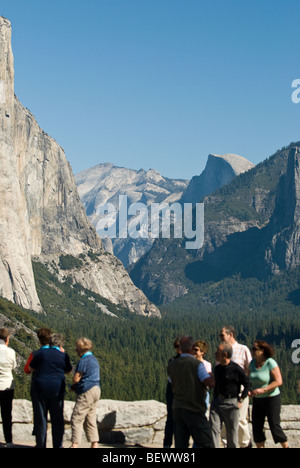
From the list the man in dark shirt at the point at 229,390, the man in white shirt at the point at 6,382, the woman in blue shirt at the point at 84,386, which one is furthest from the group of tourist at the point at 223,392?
the man in white shirt at the point at 6,382

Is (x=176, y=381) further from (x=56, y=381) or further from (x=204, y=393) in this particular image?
(x=56, y=381)

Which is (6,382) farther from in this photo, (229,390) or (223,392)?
(229,390)

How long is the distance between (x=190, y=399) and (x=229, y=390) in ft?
5.92

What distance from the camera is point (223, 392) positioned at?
73.2 ft

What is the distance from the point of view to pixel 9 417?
2441cm

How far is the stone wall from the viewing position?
27.0 meters

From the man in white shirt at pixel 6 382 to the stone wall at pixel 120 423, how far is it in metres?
2.22

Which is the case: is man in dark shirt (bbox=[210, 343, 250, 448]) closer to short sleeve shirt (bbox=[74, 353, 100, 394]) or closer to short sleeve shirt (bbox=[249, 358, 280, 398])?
short sleeve shirt (bbox=[249, 358, 280, 398])

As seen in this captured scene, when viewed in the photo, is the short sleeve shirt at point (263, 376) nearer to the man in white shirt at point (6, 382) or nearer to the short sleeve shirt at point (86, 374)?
the short sleeve shirt at point (86, 374)

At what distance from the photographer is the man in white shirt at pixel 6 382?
23969mm

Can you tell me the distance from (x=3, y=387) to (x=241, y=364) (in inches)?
323

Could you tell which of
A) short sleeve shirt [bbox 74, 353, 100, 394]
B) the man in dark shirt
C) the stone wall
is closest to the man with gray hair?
the man in dark shirt

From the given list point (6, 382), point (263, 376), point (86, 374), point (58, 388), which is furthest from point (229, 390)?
point (6, 382)
